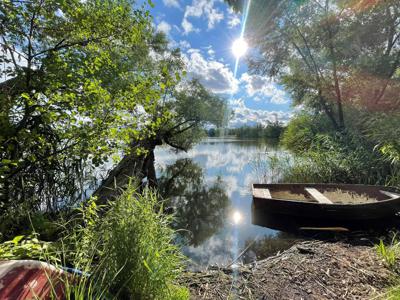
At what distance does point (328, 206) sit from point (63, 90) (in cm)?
474

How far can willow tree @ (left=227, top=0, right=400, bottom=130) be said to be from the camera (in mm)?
10430

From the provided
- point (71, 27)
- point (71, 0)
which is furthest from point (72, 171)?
point (71, 0)

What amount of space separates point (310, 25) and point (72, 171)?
12.0 m

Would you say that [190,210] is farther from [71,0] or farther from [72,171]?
[71,0]

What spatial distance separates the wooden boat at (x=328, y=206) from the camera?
4.23 meters

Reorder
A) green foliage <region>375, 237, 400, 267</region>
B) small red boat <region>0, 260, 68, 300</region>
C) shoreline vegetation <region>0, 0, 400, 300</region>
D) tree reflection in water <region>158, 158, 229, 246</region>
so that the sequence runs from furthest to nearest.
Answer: tree reflection in water <region>158, 158, 229, 246</region>
green foliage <region>375, 237, 400, 267</region>
shoreline vegetation <region>0, 0, 400, 300</region>
small red boat <region>0, 260, 68, 300</region>

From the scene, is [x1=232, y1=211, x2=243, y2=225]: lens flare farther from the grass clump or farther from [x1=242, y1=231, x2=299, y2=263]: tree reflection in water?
the grass clump

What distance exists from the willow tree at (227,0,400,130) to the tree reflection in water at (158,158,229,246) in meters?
7.27

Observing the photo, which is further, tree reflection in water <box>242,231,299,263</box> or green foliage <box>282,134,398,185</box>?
green foliage <box>282,134,398,185</box>

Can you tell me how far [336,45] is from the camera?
35.2ft

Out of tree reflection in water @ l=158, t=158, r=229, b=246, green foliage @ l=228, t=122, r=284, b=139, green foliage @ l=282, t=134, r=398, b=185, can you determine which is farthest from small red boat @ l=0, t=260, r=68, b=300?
green foliage @ l=228, t=122, r=284, b=139

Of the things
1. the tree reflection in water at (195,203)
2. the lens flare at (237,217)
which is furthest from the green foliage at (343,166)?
the lens flare at (237,217)

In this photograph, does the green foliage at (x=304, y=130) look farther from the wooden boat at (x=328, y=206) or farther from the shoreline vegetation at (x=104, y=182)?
the shoreline vegetation at (x=104, y=182)

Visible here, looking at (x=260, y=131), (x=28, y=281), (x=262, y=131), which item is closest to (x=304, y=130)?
(x=28, y=281)
